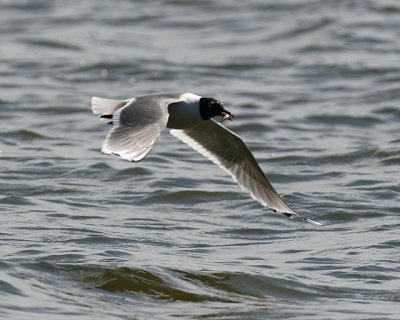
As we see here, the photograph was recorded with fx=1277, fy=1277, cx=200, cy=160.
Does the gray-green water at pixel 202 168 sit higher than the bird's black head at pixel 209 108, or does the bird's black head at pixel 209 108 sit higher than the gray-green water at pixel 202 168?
the bird's black head at pixel 209 108

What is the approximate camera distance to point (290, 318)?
6863 mm

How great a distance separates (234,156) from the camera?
331 inches

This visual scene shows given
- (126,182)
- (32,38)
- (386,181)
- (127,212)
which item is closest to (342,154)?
(386,181)

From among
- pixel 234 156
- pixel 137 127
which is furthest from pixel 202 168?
pixel 137 127

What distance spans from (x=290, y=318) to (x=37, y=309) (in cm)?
135

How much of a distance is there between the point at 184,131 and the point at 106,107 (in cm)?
88

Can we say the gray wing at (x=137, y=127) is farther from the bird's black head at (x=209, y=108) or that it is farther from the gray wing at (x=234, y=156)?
the gray wing at (x=234, y=156)

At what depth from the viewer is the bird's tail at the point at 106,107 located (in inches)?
302

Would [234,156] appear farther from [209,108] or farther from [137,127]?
[137,127]

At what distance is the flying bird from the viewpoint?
6719 mm

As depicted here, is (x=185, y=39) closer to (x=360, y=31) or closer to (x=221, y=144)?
(x=360, y=31)

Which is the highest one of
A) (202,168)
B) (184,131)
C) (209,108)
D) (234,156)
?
(209,108)

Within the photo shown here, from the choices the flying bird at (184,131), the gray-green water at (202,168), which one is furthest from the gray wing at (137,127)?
the gray-green water at (202,168)

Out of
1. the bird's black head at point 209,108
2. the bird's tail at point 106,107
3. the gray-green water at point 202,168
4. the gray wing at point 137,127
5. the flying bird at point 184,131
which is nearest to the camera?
the gray wing at point 137,127
